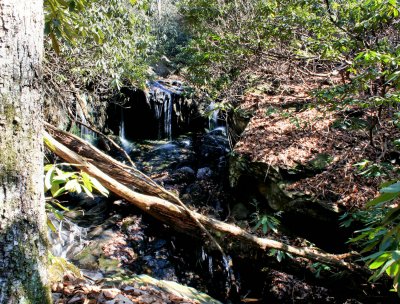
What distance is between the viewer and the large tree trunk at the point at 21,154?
1.17 metres

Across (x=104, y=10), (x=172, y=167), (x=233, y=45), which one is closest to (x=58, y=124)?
(x=172, y=167)

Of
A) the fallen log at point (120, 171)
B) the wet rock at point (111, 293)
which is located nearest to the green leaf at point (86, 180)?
the wet rock at point (111, 293)

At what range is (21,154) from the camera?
47.8 inches

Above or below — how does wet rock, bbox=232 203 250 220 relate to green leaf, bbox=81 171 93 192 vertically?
below

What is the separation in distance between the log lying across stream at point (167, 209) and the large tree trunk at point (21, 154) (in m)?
1.80

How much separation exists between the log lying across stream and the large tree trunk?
5.91 ft

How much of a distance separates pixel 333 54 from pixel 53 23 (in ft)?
11.2

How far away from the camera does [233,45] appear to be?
6008 millimetres

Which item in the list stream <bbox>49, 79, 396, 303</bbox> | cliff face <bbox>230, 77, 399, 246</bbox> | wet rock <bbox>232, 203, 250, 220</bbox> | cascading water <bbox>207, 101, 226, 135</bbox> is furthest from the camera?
cascading water <bbox>207, 101, 226, 135</bbox>

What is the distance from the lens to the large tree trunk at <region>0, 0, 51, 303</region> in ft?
3.83

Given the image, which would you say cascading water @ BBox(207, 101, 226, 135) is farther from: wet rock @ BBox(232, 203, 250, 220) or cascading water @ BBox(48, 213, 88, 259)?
cascading water @ BBox(48, 213, 88, 259)

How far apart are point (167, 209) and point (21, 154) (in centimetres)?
252

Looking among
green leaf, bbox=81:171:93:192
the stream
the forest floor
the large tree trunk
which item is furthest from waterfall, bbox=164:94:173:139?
the large tree trunk

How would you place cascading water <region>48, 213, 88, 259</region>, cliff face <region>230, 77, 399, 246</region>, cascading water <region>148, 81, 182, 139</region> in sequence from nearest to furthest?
cliff face <region>230, 77, 399, 246</region>, cascading water <region>48, 213, 88, 259</region>, cascading water <region>148, 81, 182, 139</region>
